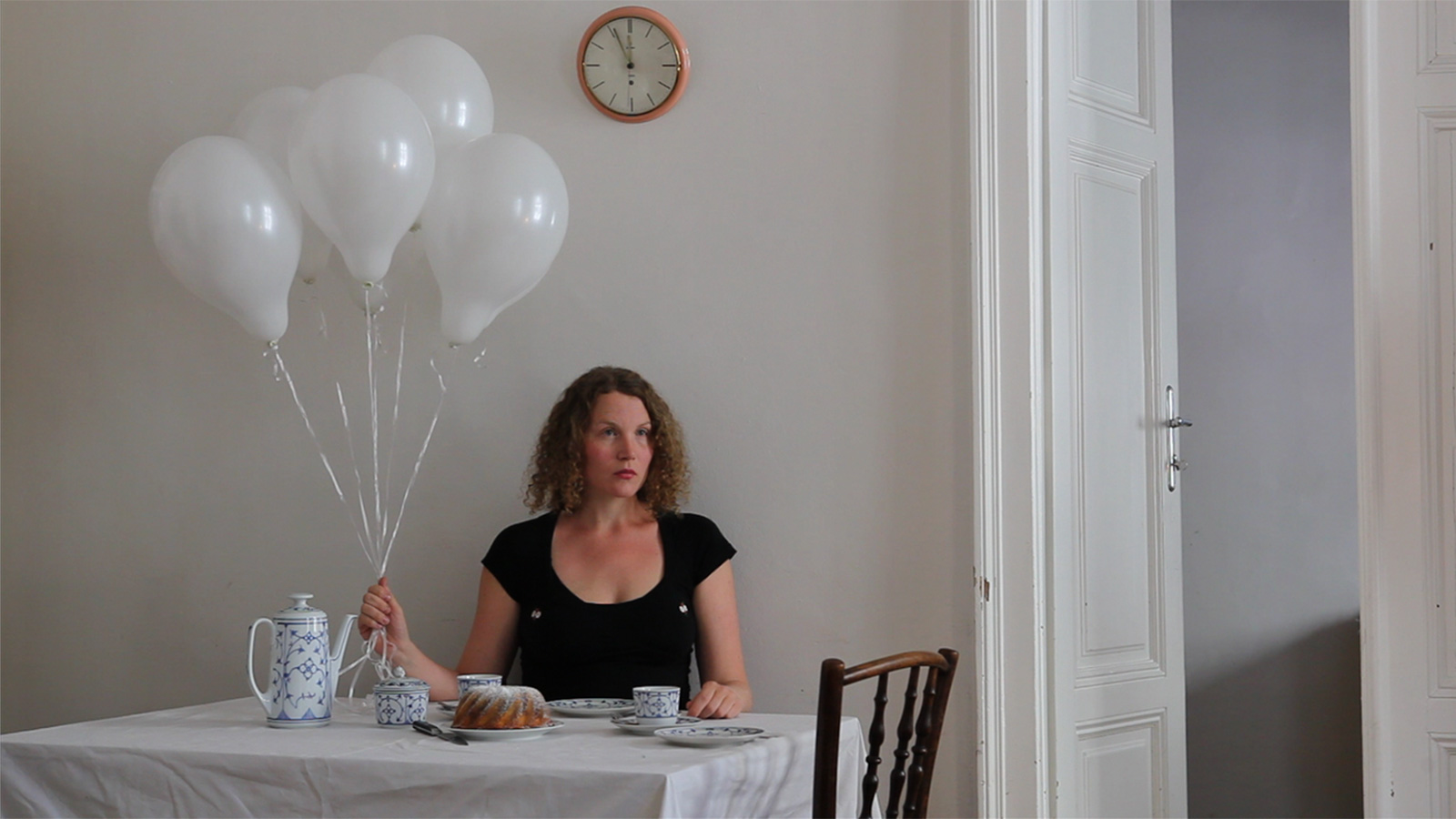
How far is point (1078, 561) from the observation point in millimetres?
2541

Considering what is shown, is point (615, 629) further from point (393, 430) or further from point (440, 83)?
point (440, 83)

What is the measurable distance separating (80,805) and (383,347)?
3.84 ft

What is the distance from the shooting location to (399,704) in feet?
6.10

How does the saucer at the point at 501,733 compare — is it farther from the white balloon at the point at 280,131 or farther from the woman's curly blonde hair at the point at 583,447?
the white balloon at the point at 280,131

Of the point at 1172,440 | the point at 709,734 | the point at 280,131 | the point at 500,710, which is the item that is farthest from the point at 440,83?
the point at 1172,440

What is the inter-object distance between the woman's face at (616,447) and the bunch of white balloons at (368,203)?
28cm

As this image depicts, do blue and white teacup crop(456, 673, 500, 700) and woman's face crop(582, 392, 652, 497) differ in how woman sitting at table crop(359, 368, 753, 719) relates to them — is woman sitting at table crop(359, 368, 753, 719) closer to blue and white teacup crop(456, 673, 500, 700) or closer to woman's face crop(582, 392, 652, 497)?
woman's face crop(582, 392, 652, 497)

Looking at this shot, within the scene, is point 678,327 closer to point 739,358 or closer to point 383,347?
point 739,358

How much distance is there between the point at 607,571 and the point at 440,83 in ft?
2.99

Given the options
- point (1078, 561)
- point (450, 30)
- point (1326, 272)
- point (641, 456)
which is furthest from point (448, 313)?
point (1326, 272)

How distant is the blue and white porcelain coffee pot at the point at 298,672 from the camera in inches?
74.0

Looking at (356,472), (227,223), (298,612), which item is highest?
(227,223)

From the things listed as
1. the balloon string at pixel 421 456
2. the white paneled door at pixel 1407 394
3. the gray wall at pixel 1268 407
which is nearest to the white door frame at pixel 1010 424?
the white paneled door at pixel 1407 394

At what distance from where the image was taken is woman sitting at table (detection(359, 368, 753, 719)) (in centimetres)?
223
